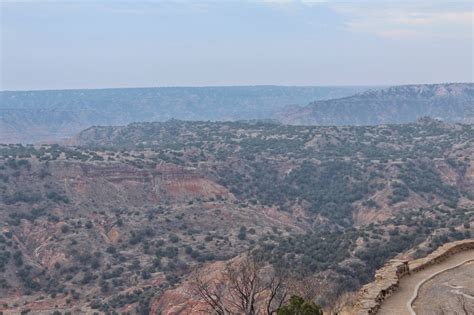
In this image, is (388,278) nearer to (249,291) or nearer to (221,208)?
(249,291)

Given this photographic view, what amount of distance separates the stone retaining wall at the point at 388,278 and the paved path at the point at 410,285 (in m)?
0.15

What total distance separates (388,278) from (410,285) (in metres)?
0.68

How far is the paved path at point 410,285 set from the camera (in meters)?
14.9

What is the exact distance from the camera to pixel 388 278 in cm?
1708

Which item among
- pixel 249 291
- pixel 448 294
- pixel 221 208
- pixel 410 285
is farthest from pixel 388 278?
pixel 221 208

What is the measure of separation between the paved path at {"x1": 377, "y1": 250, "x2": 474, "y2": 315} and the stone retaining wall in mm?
154

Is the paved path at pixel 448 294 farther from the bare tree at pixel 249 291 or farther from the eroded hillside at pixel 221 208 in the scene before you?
the eroded hillside at pixel 221 208

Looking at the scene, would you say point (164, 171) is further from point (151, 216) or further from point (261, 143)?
point (261, 143)

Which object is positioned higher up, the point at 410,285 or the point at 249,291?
the point at 410,285

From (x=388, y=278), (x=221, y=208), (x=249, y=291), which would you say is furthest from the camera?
(x=221, y=208)

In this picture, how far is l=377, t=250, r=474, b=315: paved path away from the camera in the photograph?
48.9ft

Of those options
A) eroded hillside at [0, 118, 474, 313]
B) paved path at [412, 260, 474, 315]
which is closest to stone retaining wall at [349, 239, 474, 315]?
paved path at [412, 260, 474, 315]

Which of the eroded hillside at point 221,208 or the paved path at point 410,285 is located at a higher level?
the paved path at point 410,285

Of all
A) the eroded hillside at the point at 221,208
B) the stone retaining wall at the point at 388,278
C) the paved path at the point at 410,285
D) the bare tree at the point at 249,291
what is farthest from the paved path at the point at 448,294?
the eroded hillside at the point at 221,208
